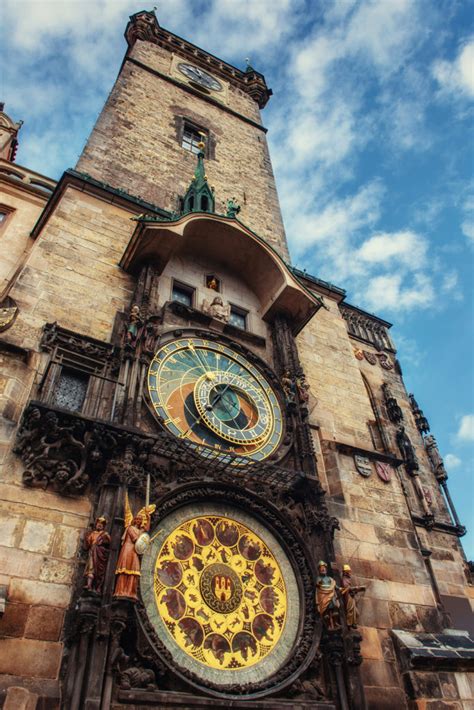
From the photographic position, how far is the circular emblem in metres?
6.59

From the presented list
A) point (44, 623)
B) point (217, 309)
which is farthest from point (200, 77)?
point (44, 623)

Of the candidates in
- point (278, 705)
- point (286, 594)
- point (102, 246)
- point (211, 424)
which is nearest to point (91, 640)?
point (278, 705)

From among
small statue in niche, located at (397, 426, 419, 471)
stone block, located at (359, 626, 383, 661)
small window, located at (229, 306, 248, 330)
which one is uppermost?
small window, located at (229, 306, 248, 330)

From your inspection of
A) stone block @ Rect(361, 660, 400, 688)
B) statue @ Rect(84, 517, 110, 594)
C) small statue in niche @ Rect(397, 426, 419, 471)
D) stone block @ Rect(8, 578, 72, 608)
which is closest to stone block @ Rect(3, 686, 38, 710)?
stone block @ Rect(8, 578, 72, 608)

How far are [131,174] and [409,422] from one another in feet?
32.7

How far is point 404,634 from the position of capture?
7562 millimetres

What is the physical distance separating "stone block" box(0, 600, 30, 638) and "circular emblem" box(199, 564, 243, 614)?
206 cm

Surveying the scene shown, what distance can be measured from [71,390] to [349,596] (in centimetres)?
480

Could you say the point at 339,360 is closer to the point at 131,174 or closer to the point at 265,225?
the point at 265,225

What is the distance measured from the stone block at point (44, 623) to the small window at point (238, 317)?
6.36 m

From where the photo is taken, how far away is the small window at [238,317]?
10844mm

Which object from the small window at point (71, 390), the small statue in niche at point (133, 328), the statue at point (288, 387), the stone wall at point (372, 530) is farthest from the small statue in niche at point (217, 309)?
the small window at point (71, 390)

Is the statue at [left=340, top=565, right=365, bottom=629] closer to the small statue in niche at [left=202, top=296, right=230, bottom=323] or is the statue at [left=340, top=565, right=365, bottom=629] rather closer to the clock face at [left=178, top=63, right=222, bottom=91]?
the small statue in niche at [left=202, top=296, right=230, bottom=323]

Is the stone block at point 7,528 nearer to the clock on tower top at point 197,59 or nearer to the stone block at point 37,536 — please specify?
the stone block at point 37,536
